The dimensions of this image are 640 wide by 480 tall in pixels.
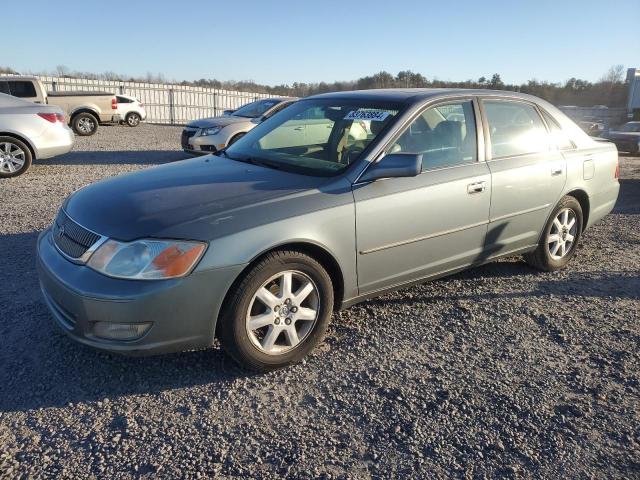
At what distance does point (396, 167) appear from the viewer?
10.8 ft

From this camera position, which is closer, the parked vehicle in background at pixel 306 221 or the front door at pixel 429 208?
the parked vehicle in background at pixel 306 221

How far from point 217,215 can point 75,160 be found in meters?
9.88

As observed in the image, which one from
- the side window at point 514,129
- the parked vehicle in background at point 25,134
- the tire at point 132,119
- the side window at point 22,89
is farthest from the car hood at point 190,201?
the tire at point 132,119

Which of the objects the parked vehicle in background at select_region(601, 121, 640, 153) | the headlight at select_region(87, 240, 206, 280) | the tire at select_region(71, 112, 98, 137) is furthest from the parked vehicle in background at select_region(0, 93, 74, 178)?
the parked vehicle in background at select_region(601, 121, 640, 153)

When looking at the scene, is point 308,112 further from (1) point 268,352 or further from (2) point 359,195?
(1) point 268,352

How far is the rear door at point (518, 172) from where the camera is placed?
409 centimetres

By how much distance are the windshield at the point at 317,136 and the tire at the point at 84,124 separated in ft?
49.0

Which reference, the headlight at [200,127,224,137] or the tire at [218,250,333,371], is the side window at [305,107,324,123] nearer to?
the tire at [218,250,333,371]

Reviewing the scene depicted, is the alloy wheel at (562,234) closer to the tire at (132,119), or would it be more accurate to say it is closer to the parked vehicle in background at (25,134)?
the parked vehicle in background at (25,134)

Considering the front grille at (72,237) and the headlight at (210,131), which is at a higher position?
the headlight at (210,131)

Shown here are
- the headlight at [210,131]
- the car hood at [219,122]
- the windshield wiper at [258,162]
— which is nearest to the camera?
the windshield wiper at [258,162]

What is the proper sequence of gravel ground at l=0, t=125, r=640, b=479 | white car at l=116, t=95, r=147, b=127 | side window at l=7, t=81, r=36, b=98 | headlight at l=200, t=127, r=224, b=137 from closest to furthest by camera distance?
gravel ground at l=0, t=125, r=640, b=479, headlight at l=200, t=127, r=224, b=137, side window at l=7, t=81, r=36, b=98, white car at l=116, t=95, r=147, b=127

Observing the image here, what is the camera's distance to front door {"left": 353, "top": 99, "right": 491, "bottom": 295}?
3383mm

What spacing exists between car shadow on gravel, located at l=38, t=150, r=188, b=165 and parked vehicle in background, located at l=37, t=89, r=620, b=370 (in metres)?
7.79
